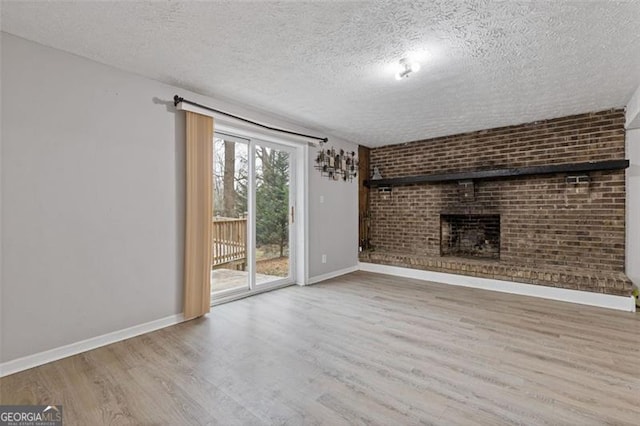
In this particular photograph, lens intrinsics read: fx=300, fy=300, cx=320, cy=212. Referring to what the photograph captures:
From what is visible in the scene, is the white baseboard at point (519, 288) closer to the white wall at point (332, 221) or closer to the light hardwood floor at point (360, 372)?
the light hardwood floor at point (360, 372)

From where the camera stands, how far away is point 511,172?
420 centimetres

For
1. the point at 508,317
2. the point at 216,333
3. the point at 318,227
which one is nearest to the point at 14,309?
the point at 216,333

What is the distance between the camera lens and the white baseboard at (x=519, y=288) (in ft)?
11.0

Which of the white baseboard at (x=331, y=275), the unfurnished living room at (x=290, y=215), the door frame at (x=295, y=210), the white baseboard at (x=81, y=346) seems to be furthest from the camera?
the white baseboard at (x=331, y=275)

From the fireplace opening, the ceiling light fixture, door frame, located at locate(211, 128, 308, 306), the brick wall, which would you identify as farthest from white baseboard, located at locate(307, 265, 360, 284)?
the ceiling light fixture

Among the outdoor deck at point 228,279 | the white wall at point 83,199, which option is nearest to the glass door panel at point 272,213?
the outdoor deck at point 228,279

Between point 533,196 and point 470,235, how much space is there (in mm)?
1124

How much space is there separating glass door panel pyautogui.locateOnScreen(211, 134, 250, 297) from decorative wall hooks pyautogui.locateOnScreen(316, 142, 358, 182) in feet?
4.24

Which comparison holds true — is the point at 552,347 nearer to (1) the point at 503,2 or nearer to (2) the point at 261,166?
(1) the point at 503,2

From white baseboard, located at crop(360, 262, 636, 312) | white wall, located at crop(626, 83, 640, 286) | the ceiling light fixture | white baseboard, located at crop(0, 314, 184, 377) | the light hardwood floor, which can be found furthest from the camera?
white wall, located at crop(626, 83, 640, 286)

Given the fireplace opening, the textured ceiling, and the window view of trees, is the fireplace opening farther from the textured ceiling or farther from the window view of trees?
the window view of trees

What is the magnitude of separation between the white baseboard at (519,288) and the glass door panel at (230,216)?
2.52 metres

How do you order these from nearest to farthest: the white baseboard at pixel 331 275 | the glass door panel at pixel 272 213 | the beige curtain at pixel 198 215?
the beige curtain at pixel 198 215, the glass door panel at pixel 272 213, the white baseboard at pixel 331 275

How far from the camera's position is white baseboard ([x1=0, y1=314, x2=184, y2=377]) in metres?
2.08
